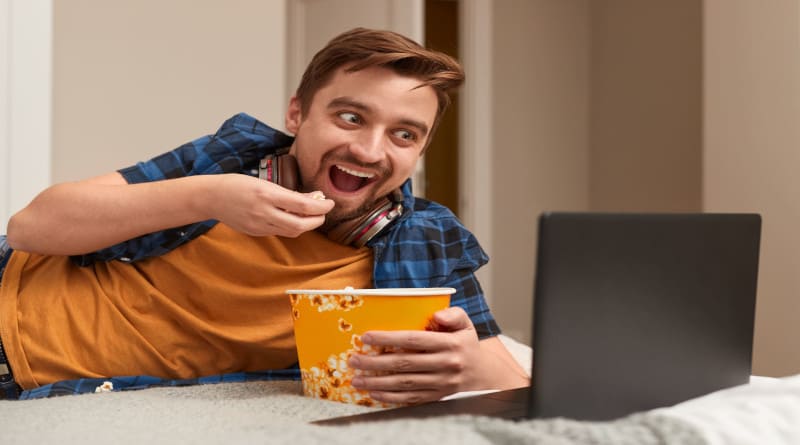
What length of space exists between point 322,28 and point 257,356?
2.47 metres

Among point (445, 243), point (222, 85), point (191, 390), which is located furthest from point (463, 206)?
point (191, 390)

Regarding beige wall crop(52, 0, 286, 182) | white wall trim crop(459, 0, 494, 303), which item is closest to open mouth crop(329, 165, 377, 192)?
beige wall crop(52, 0, 286, 182)

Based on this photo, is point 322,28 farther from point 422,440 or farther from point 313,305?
point 422,440

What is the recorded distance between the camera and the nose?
101 centimetres

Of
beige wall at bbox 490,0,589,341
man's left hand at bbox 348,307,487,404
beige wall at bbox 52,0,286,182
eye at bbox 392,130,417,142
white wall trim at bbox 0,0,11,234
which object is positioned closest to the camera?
man's left hand at bbox 348,307,487,404

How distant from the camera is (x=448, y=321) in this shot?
819 millimetres

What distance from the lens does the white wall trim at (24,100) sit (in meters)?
1.52

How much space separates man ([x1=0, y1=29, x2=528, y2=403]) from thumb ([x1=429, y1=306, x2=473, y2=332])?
0.09 m

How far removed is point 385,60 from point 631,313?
55cm

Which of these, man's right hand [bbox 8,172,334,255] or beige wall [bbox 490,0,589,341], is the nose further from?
beige wall [bbox 490,0,589,341]

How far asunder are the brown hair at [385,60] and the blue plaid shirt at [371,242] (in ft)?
0.46

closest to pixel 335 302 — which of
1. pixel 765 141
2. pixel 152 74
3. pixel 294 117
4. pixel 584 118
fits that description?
pixel 294 117

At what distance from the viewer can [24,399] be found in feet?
2.99

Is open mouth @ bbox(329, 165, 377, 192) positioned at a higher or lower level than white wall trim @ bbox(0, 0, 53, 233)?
lower
